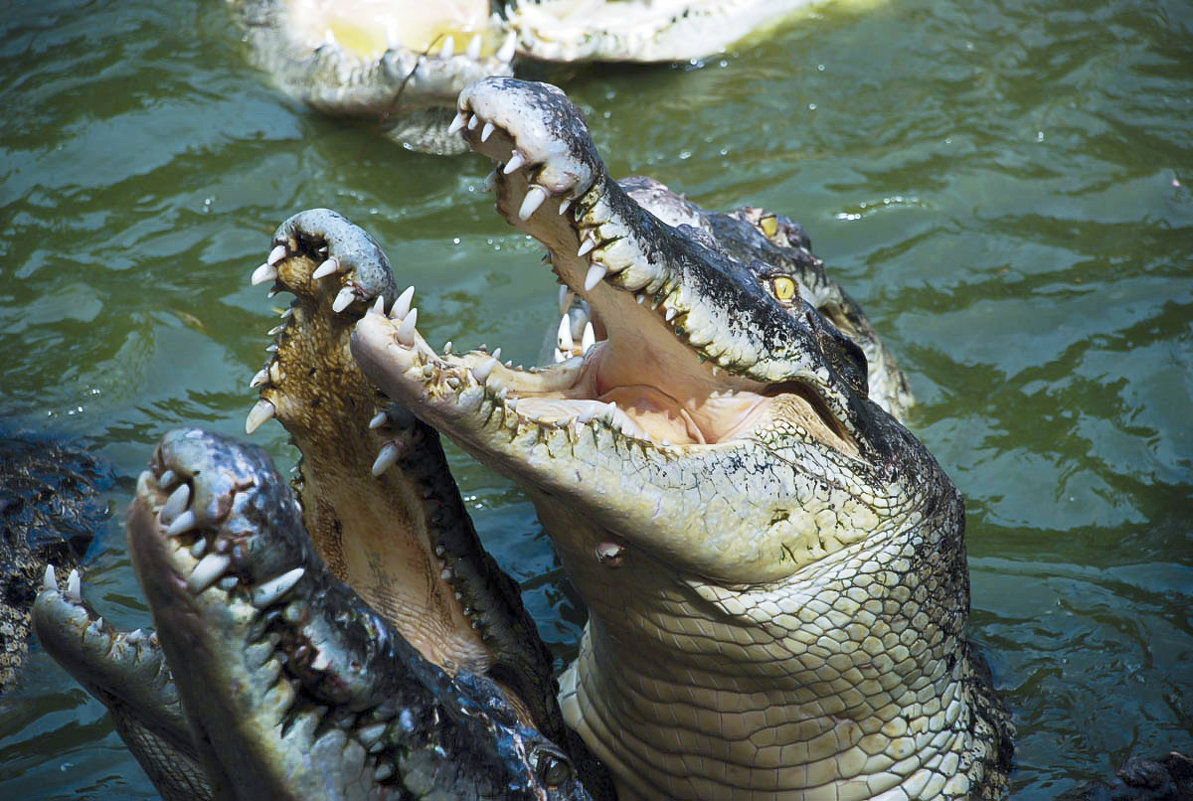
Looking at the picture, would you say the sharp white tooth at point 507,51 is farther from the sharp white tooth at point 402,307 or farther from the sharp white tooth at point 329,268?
the sharp white tooth at point 402,307

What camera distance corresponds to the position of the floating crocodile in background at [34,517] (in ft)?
12.1

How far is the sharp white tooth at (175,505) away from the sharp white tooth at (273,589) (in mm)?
155

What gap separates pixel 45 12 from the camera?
23.3 feet

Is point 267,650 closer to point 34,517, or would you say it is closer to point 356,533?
point 356,533

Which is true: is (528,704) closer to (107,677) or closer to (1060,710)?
(107,677)

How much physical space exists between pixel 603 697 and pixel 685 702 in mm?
411

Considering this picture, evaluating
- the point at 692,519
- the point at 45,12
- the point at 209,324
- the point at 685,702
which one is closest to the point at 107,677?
the point at 692,519

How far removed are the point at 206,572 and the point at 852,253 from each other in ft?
15.1

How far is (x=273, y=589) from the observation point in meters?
1.69

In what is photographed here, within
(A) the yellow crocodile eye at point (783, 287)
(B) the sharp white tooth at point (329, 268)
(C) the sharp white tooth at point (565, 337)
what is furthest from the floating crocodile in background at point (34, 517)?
(A) the yellow crocodile eye at point (783, 287)

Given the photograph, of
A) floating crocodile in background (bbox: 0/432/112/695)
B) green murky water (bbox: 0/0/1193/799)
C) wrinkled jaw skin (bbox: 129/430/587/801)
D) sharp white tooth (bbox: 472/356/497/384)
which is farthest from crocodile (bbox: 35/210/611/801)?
floating crocodile in background (bbox: 0/432/112/695)

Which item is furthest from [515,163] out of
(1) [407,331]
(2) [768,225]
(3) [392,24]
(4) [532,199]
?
(3) [392,24]

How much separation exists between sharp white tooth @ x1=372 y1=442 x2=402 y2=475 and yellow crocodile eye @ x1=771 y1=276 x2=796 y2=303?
3.40 feet

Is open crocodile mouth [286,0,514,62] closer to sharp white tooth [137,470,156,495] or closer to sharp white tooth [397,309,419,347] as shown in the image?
sharp white tooth [397,309,419,347]
